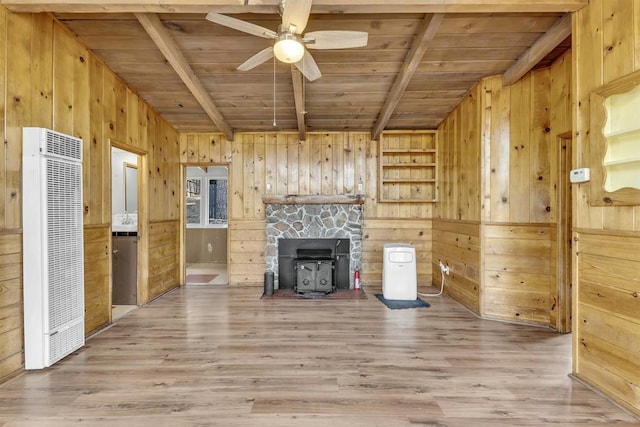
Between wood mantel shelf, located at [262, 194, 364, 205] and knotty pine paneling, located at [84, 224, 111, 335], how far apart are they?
7.28 feet

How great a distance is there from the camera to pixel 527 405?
200 centimetres

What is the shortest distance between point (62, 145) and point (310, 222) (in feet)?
10.8

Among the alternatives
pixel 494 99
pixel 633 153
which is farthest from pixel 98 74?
pixel 633 153

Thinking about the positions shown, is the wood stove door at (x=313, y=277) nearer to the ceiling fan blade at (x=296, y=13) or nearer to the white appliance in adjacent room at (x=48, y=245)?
Answer: the white appliance in adjacent room at (x=48, y=245)

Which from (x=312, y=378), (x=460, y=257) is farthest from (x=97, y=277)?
(x=460, y=257)

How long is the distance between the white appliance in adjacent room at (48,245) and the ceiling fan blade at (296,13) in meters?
1.96

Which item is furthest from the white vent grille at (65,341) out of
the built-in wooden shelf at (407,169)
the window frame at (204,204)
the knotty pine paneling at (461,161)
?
the window frame at (204,204)

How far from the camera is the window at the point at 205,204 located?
7.61m

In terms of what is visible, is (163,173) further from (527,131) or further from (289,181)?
(527,131)

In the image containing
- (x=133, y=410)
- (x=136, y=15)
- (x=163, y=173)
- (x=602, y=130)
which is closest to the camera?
(x=133, y=410)

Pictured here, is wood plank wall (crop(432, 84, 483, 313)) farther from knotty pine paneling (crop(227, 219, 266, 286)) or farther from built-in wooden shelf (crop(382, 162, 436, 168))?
knotty pine paneling (crop(227, 219, 266, 286))

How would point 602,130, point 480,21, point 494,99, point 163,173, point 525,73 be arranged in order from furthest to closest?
point 163,173
point 494,99
point 525,73
point 480,21
point 602,130

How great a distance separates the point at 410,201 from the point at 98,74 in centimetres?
422

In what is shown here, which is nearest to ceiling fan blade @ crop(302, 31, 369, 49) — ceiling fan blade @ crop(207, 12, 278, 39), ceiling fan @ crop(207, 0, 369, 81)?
ceiling fan @ crop(207, 0, 369, 81)
